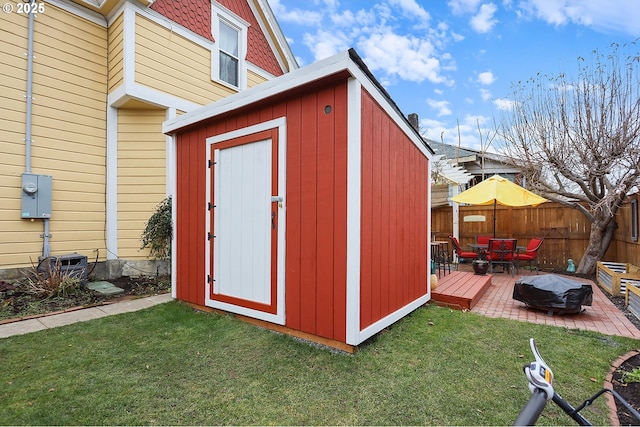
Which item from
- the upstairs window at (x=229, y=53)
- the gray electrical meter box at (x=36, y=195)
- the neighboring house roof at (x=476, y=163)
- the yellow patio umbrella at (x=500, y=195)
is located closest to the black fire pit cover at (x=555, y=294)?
the yellow patio umbrella at (x=500, y=195)

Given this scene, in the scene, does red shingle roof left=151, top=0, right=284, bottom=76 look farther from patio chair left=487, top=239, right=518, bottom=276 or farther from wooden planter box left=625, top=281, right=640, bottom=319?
wooden planter box left=625, top=281, right=640, bottom=319

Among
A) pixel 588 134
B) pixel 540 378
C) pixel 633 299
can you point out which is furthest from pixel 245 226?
pixel 588 134

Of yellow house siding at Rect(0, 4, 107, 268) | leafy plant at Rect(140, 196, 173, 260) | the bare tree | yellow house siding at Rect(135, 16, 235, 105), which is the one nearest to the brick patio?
the bare tree

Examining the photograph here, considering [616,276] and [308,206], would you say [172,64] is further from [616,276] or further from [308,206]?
[616,276]

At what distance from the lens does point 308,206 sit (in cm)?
295

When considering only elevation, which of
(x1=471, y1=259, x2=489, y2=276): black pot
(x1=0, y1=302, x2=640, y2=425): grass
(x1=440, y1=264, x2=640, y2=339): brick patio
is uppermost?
(x1=471, y1=259, x2=489, y2=276): black pot

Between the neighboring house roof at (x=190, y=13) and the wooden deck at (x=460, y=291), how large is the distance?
22.0 ft

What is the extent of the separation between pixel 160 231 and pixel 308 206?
3.43 meters

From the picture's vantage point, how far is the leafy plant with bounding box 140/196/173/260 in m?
5.21

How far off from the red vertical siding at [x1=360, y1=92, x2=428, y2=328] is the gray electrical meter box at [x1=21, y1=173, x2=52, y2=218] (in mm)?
5270

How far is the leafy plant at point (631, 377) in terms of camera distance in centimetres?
235

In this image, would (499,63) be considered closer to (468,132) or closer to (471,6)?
(471,6)

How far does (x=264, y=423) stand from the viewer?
186 centimetres

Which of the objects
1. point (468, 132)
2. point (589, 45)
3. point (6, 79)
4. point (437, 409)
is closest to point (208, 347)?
point (437, 409)
